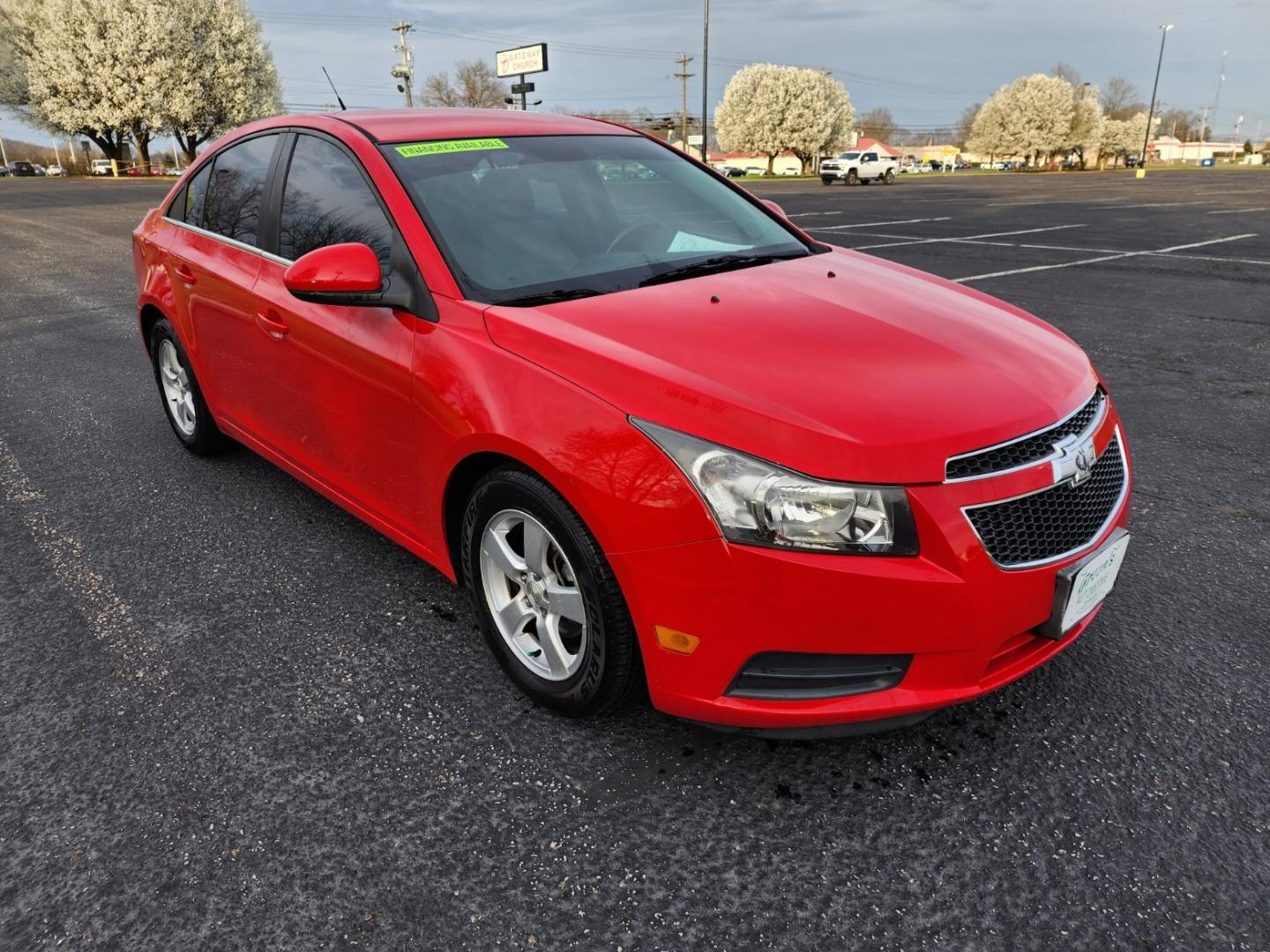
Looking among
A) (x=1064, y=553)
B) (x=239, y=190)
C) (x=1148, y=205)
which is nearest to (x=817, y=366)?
(x=1064, y=553)

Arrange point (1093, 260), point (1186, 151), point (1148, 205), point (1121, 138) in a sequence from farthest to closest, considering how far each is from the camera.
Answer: point (1186, 151)
point (1121, 138)
point (1148, 205)
point (1093, 260)

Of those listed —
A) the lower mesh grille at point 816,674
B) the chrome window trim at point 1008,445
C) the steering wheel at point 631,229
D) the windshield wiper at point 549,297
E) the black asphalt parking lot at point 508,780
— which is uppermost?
the steering wheel at point 631,229

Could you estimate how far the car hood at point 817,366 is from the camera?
1.97 meters

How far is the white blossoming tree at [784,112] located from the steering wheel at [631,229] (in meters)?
77.9

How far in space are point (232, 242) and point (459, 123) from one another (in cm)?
112

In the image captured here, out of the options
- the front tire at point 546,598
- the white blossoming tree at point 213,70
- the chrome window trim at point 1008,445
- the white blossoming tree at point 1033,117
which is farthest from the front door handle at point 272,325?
the white blossoming tree at point 1033,117

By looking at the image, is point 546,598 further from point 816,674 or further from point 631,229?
point 631,229

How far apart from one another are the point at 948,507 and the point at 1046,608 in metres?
0.40

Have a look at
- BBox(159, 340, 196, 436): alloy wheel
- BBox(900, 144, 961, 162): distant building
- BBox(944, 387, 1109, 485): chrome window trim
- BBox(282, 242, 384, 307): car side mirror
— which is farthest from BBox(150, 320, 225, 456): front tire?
BBox(900, 144, 961, 162): distant building

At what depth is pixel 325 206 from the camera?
3186 mm

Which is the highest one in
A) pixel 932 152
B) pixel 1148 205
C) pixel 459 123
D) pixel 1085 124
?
pixel 1085 124

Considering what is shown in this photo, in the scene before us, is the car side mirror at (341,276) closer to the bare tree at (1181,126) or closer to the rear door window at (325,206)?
the rear door window at (325,206)

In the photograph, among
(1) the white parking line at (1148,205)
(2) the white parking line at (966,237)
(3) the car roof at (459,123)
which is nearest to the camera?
(3) the car roof at (459,123)

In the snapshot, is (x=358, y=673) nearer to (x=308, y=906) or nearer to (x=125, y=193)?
(x=308, y=906)
